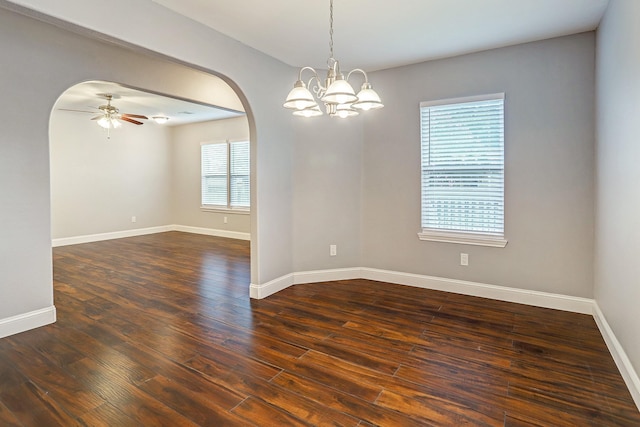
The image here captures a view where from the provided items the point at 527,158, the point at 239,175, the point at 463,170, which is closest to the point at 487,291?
the point at 463,170

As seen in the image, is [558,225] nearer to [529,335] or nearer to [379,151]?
[529,335]

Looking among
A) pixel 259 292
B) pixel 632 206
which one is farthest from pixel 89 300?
pixel 632 206

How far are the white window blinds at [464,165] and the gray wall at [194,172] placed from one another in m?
4.71

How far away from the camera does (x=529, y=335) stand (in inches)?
111

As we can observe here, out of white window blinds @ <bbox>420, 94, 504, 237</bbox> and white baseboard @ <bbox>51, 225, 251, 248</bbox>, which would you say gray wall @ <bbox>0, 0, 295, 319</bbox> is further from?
white baseboard @ <bbox>51, 225, 251, 248</bbox>

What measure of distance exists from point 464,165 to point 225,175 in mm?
5723

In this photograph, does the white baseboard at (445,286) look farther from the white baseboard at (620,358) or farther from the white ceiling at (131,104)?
the white ceiling at (131,104)

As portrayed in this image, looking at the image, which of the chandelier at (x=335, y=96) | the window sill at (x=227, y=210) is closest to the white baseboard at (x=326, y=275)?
the chandelier at (x=335, y=96)

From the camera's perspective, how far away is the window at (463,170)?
11.9 ft

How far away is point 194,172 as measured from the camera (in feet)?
28.3

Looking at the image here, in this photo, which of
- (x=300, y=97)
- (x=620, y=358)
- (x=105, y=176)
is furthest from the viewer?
(x=105, y=176)

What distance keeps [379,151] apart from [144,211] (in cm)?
659

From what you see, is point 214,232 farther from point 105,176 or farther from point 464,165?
point 464,165

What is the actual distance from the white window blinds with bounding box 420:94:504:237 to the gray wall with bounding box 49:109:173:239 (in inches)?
266
